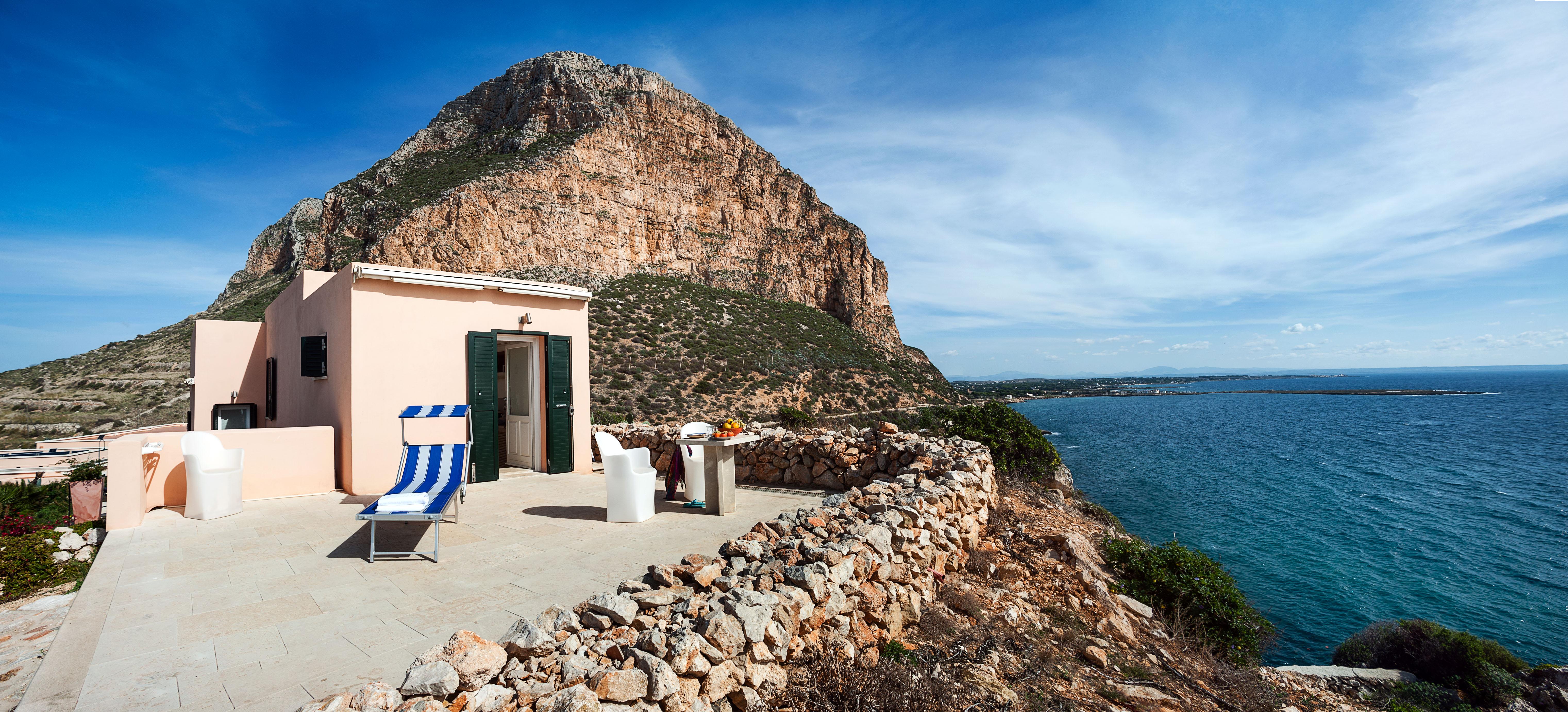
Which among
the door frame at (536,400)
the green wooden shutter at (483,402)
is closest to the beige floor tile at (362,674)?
the green wooden shutter at (483,402)

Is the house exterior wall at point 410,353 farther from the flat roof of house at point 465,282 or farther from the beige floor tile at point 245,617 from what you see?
the beige floor tile at point 245,617

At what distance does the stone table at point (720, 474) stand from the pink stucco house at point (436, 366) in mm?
2845

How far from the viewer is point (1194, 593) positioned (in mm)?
5250

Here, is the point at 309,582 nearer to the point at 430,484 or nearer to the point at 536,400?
the point at 430,484

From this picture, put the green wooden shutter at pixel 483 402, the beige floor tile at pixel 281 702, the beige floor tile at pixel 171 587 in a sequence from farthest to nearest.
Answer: the green wooden shutter at pixel 483 402 → the beige floor tile at pixel 171 587 → the beige floor tile at pixel 281 702

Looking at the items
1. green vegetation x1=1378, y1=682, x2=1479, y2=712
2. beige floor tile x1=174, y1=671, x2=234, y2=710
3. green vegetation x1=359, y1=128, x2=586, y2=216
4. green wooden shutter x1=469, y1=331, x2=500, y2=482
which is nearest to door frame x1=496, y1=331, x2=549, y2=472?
green wooden shutter x1=469, y1=331, x2=500, y2=482

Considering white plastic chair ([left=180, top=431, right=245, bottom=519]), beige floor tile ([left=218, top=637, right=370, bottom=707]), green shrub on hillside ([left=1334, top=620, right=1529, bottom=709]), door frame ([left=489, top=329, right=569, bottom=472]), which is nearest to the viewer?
beige floor tile ([left=218, top=637, right=370, bottom=707])

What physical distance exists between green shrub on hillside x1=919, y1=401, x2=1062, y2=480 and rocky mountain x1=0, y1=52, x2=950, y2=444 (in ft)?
50.9

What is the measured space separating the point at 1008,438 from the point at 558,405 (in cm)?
807

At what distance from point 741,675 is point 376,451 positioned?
19.1ft

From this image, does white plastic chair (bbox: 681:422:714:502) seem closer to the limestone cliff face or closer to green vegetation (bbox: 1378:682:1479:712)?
green vegetation (bbox: 1378:682:1479:712)

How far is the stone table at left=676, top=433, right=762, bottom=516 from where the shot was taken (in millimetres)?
5500

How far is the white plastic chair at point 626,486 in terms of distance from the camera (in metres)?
5.06

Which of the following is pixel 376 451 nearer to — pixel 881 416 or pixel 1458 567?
pixel 1458 567
